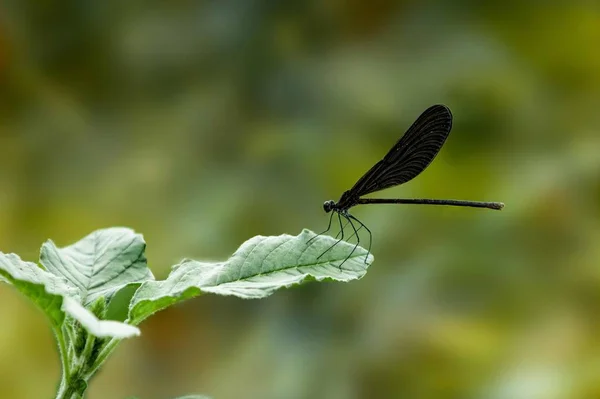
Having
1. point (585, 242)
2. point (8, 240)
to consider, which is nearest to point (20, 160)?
point (8, 240)

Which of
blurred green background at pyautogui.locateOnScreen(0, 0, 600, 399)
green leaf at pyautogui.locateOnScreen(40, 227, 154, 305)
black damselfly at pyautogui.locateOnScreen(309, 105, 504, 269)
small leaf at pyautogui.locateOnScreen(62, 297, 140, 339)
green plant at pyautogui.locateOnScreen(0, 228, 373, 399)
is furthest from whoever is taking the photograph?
blurred green background at pyautogui.locateOnScreen(0, 0, 600, 399)

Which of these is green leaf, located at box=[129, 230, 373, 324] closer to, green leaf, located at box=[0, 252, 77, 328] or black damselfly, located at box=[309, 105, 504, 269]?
green leaf, located at box=[0, 252, 77, 328]

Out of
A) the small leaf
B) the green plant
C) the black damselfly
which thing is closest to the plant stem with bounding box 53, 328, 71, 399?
the green plant

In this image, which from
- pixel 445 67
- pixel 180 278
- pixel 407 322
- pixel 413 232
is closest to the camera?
pixel 180 278

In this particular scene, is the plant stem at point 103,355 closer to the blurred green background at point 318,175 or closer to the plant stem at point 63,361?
the plant stem at point 63,361

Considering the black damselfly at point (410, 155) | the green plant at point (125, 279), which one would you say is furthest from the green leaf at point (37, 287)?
the black damselfly at point (410, 155)

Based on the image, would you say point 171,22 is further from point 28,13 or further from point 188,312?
point 188,312

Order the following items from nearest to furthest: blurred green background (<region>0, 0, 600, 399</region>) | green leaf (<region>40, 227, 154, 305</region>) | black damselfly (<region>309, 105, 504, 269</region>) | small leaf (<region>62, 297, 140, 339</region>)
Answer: small leaf (<region>62, 297, 140, 339</region>), green leaf (<region>40, 227, 154, 305</region>), black damselfly (<region>309, 105, 504, 269</region>), blurred green background (<region>0, 0, 600, 399</region>)
